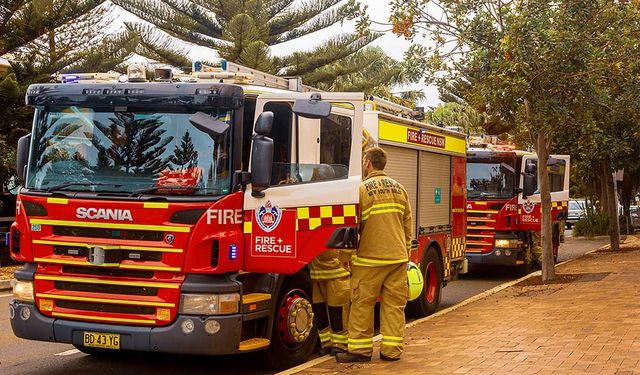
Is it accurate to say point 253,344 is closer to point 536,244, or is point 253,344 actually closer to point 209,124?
point 209,124

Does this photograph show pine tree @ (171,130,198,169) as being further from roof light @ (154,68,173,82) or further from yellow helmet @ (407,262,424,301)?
yellow helmet @ (407,262,424,301)

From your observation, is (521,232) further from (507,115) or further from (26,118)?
(26,118)

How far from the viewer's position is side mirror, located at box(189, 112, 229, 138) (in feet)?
23.7

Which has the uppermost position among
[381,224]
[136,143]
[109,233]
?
[136,143]

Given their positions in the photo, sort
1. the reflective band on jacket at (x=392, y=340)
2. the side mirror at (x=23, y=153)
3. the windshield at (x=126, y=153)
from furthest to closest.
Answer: the side mirror at (x=23, y=153)
the reflective band on jacket at (x=392, y=340)
the windshield at (x=126, y=153)

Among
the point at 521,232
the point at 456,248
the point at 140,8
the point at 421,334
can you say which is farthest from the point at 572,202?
the point at 421,334

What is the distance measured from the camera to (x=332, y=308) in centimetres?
796

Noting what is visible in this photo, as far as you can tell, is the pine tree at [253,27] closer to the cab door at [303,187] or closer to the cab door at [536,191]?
the cab door at [536,191]

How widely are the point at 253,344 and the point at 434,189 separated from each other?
5.07m

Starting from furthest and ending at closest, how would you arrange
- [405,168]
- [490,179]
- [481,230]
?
[490,179] < [481,230] < [405,168]

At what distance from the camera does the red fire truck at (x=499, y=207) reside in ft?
55.9

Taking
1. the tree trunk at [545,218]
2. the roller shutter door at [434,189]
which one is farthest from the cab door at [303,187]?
the tree trunk at [545,218]

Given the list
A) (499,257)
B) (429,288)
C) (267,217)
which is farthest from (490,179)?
(267,217)

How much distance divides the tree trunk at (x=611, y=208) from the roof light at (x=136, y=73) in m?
18.5
